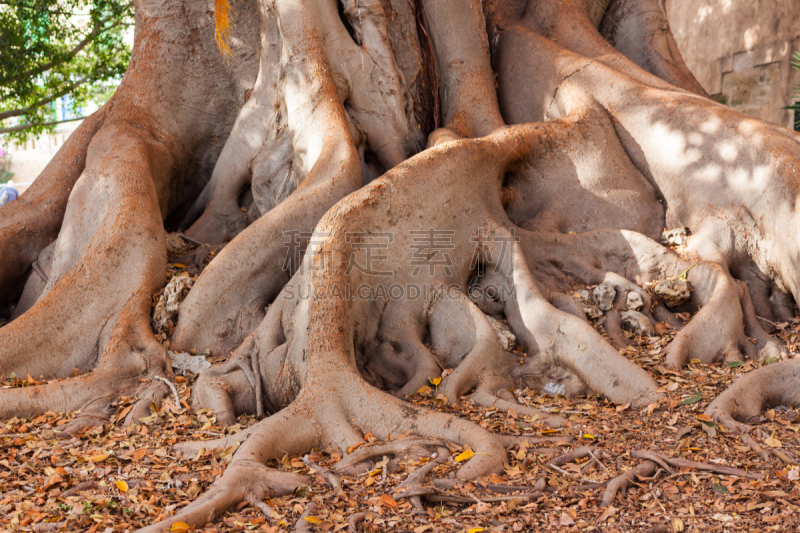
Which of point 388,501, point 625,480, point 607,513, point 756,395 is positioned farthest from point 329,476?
point 756,395

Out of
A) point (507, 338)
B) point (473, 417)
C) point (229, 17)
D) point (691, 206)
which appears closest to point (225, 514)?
point (473, 417)

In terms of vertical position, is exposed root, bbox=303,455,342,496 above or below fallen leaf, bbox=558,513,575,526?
above

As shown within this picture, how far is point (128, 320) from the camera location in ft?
15.0

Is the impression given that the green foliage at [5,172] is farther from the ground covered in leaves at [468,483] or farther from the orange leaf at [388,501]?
the orange leaf at [388,501]

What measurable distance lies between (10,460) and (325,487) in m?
1.72

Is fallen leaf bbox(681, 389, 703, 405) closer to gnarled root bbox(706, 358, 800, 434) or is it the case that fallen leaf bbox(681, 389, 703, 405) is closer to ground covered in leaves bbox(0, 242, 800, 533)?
ground covered in leaves bbox(0, 242, 800, 533)

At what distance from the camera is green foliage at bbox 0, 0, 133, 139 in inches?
383

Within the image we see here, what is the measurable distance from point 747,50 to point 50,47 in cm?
1344

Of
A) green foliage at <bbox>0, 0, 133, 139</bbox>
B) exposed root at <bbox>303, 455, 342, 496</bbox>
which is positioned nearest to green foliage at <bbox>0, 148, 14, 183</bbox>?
green foliage at <bbox>0, 0, 133, 139</bbox>

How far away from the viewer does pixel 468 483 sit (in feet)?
9.67

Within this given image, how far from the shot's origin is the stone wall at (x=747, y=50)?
12.6 metres

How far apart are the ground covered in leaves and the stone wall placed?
1116 centimetres

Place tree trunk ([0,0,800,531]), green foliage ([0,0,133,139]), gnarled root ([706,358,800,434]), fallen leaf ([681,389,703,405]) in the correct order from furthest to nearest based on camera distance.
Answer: green foliage ([0,0,133,139]), tree trunk ([0,0,800,531]), fallen leaf ([681,389,703,405]), gnarled root ([706,358,800,434])

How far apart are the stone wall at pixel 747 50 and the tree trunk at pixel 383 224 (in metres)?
7.44
